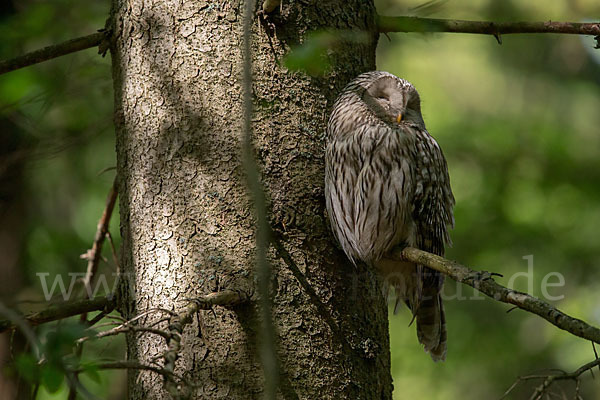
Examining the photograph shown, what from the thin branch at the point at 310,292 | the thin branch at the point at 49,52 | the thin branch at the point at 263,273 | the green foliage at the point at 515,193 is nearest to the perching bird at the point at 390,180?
the thin branch at the point at 310,292

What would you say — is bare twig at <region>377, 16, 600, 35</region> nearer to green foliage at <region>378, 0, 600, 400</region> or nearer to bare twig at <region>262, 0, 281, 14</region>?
bare twig at <region>262, 0, 281, 14</region>

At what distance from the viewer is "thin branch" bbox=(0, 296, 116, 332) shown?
246cm

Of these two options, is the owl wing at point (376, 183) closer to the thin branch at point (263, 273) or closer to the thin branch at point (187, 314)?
the thin branch at point (187, 314)

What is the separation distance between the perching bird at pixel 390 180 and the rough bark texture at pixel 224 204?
14.1 inches

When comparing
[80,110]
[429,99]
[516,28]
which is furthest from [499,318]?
[516,28]

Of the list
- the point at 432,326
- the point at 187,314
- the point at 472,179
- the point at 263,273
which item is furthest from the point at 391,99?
the point at 472,179

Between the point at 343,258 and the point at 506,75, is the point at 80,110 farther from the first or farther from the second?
the point at 506,75

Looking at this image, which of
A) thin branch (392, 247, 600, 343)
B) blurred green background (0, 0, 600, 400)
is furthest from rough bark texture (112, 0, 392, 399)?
blurred green background (0, 0, 600, 400)

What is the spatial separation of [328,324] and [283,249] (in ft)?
1.07

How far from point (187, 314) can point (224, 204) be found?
54 centimetres

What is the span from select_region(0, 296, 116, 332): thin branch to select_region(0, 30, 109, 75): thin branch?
0.96 meters

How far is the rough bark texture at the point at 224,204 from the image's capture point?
2381mm

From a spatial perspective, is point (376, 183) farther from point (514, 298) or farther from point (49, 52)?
point (49, 52)

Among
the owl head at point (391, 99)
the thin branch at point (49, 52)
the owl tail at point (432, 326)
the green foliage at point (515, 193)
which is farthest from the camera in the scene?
the green foliage at point (515, 193)
